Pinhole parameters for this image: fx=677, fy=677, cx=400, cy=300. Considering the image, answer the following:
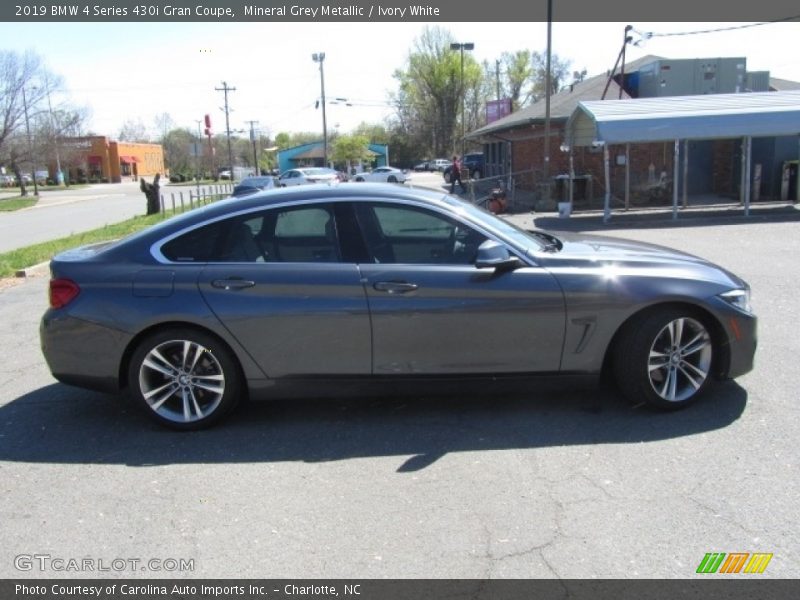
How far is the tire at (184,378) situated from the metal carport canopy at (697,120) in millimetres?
15804

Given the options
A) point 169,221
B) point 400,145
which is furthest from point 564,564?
point 400,145

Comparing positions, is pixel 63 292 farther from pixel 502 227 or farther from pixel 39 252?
pixel 39 252

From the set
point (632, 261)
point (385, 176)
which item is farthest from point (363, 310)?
point (385, 176)

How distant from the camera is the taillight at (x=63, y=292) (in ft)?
14.8

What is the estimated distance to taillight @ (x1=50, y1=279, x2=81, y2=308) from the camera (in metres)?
4.51

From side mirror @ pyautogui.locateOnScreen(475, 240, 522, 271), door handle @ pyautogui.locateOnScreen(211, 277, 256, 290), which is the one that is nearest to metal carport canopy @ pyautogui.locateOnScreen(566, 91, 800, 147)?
side mirror @ pyautogui.locateOnScreen(475, 240, 522, 271)

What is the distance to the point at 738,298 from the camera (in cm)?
454

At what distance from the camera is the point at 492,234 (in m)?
4.53

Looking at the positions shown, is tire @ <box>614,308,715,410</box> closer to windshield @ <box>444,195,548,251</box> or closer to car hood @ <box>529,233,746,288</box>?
car hood @ <box>529,233,746,288</box>

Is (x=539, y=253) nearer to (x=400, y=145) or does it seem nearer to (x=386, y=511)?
(x=386, y=511)

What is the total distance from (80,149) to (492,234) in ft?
256

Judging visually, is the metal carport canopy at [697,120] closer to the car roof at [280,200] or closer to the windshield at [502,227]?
the windshield at [502,227]

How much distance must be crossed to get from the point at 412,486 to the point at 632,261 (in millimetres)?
2139

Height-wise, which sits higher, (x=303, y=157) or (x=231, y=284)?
(x=303, y=157)
